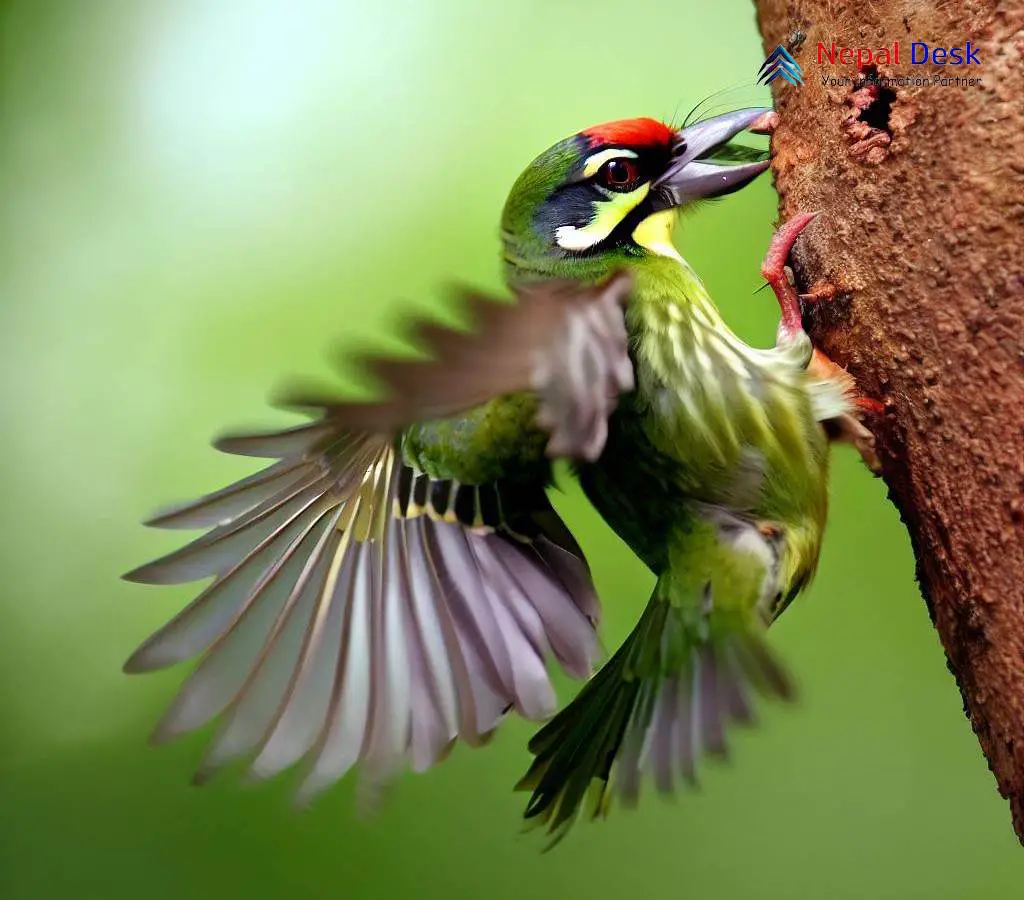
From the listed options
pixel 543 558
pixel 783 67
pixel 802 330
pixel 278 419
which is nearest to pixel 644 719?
pixel 543 558

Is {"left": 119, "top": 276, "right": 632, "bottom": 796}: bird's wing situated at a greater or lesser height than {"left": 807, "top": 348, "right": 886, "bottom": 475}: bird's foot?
lesser

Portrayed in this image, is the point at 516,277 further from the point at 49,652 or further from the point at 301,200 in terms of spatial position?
the point at 49,652

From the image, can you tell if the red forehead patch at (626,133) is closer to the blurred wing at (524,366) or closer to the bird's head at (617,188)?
the bird's head at (617,188)

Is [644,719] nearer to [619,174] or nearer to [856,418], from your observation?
[856,418]

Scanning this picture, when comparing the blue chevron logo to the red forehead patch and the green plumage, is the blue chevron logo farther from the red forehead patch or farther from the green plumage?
the green plumage

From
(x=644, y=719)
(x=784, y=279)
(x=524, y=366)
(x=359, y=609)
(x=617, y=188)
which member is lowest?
(x=644, y=719)

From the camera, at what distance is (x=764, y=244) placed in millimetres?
2807

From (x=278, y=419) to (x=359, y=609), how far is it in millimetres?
1288

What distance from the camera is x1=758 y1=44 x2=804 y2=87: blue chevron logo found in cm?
174

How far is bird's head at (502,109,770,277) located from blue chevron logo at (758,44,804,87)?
0.10 metres

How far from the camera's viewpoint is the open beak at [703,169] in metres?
1.99

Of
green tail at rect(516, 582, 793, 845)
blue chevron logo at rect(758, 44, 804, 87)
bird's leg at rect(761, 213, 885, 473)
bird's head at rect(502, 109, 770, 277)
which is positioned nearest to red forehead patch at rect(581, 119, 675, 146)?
bird's head at rect(502, 109, 770, 277)

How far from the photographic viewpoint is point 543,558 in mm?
1935

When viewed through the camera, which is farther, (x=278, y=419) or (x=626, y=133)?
(x=278, y=419)
